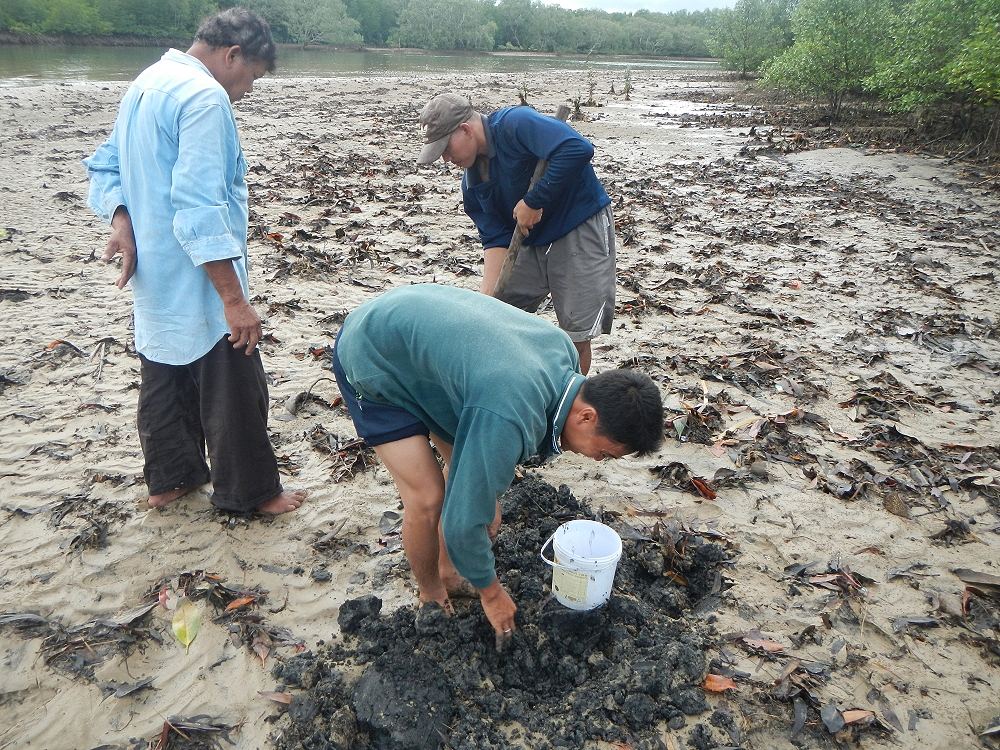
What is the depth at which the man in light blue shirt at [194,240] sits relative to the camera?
2.40m

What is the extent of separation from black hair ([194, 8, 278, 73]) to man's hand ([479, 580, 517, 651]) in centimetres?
232

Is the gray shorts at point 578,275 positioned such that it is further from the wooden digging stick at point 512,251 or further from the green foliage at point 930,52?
the green foliage at point 930,52

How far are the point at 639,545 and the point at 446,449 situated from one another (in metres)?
1.07

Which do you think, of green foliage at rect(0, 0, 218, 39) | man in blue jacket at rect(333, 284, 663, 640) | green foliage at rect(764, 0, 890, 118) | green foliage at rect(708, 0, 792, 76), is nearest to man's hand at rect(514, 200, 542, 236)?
man in blue jacket at rect(333, 284, 663, 640)

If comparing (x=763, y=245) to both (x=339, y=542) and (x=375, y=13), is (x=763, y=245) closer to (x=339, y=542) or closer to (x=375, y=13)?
(x=339, y=542)

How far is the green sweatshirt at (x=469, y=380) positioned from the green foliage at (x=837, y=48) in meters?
19.4

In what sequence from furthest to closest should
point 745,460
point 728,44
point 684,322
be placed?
point 728,44 < point 684,322 < point 745,460

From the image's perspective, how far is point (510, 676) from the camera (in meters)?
2.37

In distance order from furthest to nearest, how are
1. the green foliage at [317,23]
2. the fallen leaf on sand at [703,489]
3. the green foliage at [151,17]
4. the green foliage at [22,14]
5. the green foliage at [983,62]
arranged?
the green foliage at [317,23], the green foliage at [151,17], the green foliage at [22,14], the green foliage at [983,62], the fallen leaf on sand at [703,489]

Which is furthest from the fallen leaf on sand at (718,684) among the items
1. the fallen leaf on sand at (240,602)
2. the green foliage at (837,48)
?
the green foliage at (837,48)

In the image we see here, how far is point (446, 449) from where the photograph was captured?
2.68 metres

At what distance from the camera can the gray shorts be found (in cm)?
356

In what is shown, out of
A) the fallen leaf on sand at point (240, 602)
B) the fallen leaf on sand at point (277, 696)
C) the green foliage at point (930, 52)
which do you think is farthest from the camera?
the green foliage at point (930, 52)

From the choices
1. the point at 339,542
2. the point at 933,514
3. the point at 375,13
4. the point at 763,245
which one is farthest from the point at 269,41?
the point at 375,13
